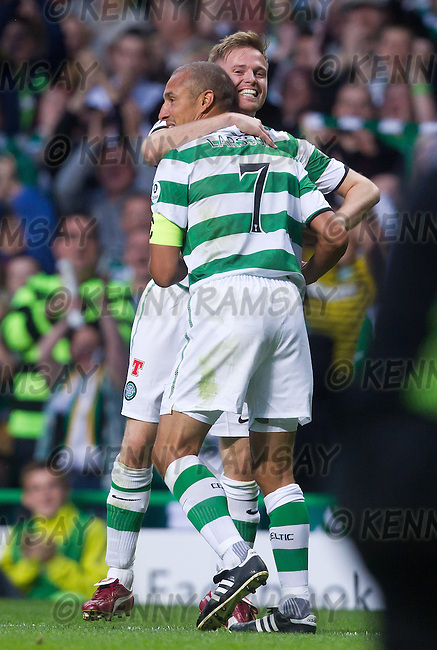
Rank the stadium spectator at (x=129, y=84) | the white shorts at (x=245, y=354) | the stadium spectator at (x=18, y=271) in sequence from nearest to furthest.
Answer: the white shorts at (x=245, y=354) → the stadium spectator at (x=18, y=271) → the stadium spectator at (x=129, y=84)

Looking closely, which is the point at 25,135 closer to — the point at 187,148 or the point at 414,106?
the point at 414,106

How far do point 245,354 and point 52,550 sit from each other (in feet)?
8.47

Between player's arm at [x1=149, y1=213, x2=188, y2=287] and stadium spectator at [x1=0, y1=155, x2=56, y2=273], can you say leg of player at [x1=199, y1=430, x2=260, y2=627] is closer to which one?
player's arm at [x1=149, y1=213, x2=188, y2=287]

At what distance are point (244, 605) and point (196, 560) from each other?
1.54 meters

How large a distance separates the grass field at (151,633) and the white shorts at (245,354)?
0.67 metres

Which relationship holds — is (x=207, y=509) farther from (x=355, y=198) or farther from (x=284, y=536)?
(x=355, y=198)

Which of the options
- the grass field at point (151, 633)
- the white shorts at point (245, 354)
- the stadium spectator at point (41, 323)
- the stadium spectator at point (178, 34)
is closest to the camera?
the grass field at point (151, 633)

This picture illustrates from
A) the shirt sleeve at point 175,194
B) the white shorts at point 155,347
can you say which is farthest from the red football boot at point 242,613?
the shirt sleeve at point 175,194

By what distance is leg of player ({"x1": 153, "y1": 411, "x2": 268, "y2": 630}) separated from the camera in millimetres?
2574

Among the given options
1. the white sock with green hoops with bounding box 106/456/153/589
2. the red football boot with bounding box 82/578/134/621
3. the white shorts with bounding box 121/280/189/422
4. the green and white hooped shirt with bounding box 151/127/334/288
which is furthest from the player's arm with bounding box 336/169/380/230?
the red football boot with bounding box 82/578/134/621

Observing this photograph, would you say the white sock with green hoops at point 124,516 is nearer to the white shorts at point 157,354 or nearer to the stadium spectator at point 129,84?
the white shorts at point 157,354

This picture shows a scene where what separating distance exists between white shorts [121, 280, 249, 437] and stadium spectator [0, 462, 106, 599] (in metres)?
1.67

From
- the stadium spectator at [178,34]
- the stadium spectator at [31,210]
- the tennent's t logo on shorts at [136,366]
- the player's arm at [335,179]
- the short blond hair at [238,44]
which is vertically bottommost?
the tennent's t logo on shorts at [136,366]

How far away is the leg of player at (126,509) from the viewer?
338 centimetres
